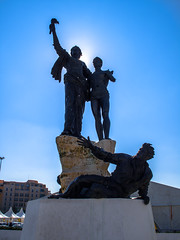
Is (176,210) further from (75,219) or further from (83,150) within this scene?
(75,219)

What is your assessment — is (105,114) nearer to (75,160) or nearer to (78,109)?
(78,109)

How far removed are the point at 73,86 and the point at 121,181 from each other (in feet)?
10.5

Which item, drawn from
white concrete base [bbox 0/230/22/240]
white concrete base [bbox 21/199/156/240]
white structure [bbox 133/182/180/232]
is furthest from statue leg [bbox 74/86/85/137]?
white structure [bbox 133/182/180/232]

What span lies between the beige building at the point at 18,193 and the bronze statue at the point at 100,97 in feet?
265

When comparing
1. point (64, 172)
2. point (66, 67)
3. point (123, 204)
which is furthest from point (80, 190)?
point (66, 67)

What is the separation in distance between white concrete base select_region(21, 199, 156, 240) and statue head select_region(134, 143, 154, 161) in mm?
733

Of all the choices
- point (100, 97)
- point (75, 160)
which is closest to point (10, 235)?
point (75, 160)

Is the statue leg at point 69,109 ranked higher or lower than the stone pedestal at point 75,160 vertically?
higher

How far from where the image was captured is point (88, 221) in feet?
10.3

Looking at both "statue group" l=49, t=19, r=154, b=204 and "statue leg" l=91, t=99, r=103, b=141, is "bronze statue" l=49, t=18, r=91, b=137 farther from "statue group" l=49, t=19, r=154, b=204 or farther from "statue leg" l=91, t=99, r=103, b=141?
"statue leg" l=91, t=99, r=103, b=141

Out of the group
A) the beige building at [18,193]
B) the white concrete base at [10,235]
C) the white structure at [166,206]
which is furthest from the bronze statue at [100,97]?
the beige building at [18,193]

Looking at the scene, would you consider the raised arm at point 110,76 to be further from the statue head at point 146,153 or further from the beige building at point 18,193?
the beige building at point 18,193

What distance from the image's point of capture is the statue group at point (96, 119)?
12.0ft

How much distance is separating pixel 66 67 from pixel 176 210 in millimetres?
11494
